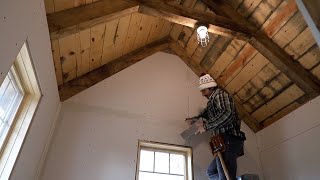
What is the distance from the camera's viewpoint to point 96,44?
244 cm


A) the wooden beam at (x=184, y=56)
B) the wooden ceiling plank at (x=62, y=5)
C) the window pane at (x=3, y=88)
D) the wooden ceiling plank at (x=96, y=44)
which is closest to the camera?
the window pane at (x=3, y=88)

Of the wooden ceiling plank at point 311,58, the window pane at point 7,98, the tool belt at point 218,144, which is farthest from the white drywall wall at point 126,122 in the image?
the wooden ceiling plank at point 311,58

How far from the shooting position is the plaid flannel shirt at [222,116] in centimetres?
231

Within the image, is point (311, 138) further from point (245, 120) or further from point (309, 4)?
point (309, 4)

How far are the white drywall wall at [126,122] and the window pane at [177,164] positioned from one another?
0.15 meters

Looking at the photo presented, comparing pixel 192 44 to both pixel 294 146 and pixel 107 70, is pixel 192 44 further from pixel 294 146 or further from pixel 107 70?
pixel 294 146

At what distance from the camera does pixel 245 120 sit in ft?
10.0

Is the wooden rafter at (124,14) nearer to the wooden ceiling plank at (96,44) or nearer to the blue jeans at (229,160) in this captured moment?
the wooden ceiling plank at (96,44)

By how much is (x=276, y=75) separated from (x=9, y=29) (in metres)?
2.34

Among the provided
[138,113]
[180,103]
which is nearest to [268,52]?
[180,103]

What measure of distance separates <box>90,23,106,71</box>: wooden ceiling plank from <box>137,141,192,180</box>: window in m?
0.96

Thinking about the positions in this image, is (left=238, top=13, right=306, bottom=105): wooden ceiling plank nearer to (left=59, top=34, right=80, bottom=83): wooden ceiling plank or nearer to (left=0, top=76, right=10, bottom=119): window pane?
(left=59, top=34, right=80, bottom=83): wooden ceiling plank

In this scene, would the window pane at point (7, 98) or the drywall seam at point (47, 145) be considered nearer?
the window pane at point (7, 98)

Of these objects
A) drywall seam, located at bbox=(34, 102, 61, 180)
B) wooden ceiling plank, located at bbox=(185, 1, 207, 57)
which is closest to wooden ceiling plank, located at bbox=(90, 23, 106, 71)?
drywall seam, located at bbox=(34, 102, 61, 180)
